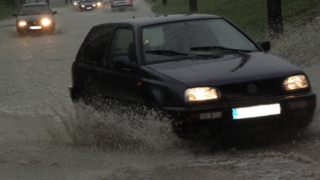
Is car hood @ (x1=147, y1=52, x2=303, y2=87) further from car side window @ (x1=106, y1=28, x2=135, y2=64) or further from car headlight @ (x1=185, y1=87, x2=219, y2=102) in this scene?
car side window @ (x1=106, y1=28, x2=135, y2=64)

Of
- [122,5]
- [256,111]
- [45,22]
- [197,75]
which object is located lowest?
[256,111]

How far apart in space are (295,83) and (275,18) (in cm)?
862

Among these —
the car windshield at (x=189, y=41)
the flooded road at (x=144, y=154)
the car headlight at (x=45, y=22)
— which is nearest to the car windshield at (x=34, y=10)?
the car headlight at (x=45, y=22)

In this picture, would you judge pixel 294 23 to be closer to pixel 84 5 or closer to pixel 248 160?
pixel 248 160

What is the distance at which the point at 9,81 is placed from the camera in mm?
13461

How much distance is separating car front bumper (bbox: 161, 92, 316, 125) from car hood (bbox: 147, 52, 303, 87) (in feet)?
0.73

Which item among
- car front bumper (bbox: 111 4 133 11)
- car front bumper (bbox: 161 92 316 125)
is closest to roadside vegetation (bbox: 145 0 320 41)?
car front bumper (bbox: 161 92 316 125)

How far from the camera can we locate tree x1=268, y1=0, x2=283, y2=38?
1384cm

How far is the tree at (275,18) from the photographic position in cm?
1384

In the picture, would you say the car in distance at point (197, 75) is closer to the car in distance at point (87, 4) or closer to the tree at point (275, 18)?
the tree at point (275, 18)

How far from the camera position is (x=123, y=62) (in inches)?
248

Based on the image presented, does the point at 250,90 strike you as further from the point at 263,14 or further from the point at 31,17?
the point at 31,17

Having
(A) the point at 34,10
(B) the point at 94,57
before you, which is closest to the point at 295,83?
(B) the point at 94,57

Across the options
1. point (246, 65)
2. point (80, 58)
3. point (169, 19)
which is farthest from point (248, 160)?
point (80, 58)
